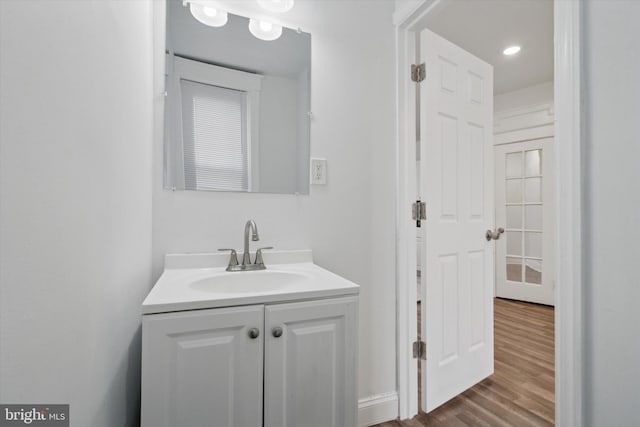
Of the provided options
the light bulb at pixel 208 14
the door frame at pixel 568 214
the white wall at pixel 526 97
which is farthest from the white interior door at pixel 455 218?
the white wall at pixel 526 97

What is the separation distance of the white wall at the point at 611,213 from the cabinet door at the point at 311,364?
26.5 inches

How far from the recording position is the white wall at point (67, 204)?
350 millimetres

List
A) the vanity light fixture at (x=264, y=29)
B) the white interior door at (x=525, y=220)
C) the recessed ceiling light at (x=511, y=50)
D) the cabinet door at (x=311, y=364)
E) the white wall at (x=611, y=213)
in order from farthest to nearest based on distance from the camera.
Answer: the white interior door at (x=525, y=220)
the recessed ceiling light at (x=511, y=50)
the vanity light fixture at (x=264, y=29)
the cabinet door at (x=311, y=364)
the white wall at (x=611, y=213)

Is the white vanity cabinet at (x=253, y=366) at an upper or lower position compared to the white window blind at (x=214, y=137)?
lower

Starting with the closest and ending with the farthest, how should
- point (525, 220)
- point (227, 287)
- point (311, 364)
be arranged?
point (311, 364) < point (227, 287) < point (525, 220)

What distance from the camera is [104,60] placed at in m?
0.64

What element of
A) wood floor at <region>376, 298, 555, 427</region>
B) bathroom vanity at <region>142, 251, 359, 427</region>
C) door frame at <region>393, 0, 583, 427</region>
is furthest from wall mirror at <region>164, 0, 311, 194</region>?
wood floor at <region>376, 298, 555, 427</region>

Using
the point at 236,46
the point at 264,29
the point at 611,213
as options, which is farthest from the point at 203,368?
the point at 264,29

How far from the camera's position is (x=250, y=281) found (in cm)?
117

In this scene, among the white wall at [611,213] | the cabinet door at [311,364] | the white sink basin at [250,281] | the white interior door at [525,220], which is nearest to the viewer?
the white wall at [611,213]

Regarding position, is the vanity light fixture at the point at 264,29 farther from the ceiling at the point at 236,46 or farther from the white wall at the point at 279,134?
the white wall at the point at 279,134

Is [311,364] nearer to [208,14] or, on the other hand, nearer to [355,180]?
[355,180]

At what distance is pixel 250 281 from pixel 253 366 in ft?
1.28

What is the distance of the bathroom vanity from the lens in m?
0.75
